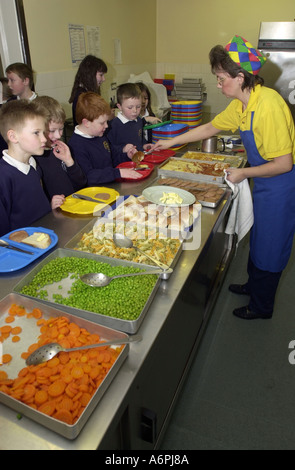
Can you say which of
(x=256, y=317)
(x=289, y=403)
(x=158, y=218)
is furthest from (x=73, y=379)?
(x=256, y=317)

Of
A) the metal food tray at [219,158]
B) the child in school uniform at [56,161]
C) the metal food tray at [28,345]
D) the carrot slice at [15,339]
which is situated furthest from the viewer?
the metal food tray at [219,158]

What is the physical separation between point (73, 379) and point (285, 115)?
5.17 feet

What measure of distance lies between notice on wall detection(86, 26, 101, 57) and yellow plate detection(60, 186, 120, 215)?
268 centimetres

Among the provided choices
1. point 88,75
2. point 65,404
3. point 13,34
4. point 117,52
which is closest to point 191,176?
point 65,404

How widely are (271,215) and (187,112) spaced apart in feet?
5.09

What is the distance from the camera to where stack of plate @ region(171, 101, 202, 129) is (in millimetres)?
3008

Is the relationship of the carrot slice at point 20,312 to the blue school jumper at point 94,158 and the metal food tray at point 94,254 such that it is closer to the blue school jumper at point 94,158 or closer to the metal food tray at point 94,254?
the metal food tray at point 94,254

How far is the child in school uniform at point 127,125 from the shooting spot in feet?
8.02

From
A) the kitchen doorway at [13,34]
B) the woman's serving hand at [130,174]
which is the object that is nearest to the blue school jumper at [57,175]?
the woman's serving hand at [130,174]

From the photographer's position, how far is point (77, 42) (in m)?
3.55

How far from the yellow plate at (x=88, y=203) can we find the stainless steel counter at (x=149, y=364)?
0.04 metres

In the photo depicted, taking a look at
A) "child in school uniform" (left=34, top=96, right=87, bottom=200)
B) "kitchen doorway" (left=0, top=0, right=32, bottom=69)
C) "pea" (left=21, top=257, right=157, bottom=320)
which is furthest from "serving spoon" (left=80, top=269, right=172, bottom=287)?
"kitchen doorway" (left=0, top=0, right=32, bottom=69)

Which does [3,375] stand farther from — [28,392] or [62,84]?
[62,84]

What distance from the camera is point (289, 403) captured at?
67.0 inches
